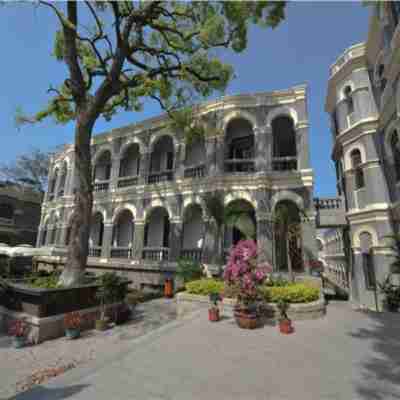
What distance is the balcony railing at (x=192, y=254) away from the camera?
13.4 meters

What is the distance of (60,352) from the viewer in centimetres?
646

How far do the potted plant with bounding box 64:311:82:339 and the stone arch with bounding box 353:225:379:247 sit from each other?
13.4m

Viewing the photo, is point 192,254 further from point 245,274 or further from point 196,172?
point 245,274

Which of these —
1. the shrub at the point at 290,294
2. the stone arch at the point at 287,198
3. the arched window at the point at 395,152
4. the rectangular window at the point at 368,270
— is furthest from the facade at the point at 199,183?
the arched window at the point at 395,152

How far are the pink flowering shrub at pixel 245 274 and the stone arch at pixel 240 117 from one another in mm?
8588

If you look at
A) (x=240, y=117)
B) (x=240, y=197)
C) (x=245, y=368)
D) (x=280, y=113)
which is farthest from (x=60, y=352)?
(x=280, y=113)

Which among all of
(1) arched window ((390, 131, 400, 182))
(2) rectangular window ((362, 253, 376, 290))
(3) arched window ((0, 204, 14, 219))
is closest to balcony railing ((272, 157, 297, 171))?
(1) arched window ((390, 131, 400, 182))

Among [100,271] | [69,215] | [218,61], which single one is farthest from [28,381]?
[69,215]

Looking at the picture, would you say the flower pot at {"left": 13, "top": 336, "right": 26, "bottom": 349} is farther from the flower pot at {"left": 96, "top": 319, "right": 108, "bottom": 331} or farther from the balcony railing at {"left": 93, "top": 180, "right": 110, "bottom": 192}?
the balcony railing at {"left": 93, "top": 180, "right": 110, "bottom": 192}

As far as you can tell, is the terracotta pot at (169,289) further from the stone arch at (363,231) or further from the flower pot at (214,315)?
the stone arch at (363,231)

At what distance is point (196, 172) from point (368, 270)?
1094cm

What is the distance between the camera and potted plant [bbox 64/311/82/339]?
7.33m

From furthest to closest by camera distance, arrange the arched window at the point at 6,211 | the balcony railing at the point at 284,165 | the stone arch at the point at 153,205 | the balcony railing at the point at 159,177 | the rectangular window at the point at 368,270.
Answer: the arched window at the point at 6,211, the balcony railing at the point at 159,177, the stone arch at the point at 153,205, the balcony railing at the point at 284,165, the rectangular window at the point at 368,270

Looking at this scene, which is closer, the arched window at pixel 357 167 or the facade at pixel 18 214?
the arched window at pixel 357 167
